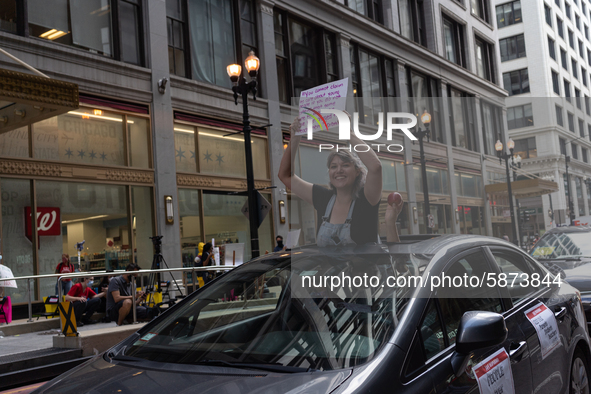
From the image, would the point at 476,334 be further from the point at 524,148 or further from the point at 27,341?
the point at 27,341

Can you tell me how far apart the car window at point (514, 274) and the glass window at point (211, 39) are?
52.6 feet

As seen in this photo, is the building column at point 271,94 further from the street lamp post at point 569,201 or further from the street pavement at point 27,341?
the street lamp post at point 569,201

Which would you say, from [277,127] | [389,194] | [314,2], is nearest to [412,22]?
[314,2]

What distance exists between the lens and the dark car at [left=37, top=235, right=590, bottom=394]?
7.76 feet

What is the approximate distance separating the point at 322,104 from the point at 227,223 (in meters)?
15.1

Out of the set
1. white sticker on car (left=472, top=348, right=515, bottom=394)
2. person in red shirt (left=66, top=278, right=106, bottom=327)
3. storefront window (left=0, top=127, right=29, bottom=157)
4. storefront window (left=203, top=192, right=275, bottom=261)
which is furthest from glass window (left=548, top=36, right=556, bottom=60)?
white sticker on car (left=472, top=348, right=515, bottom=394)

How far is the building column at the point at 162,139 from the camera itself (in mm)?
16531

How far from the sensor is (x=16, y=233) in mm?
13359

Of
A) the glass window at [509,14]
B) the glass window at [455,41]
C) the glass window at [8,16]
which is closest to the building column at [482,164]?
the glass window at [455,41]

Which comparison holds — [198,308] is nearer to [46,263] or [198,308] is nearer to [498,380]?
[498,380]

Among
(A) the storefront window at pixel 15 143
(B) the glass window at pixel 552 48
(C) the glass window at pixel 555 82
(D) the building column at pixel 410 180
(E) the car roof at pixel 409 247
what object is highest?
(B) the glass window at pixel 552 48

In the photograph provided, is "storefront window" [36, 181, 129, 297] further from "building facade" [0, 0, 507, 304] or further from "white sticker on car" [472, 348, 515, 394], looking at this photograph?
"white sticker on car" [472, 348, 515, 394]

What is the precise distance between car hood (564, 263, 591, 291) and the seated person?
22.0 ft

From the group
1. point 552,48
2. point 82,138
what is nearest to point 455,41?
point 82,138
